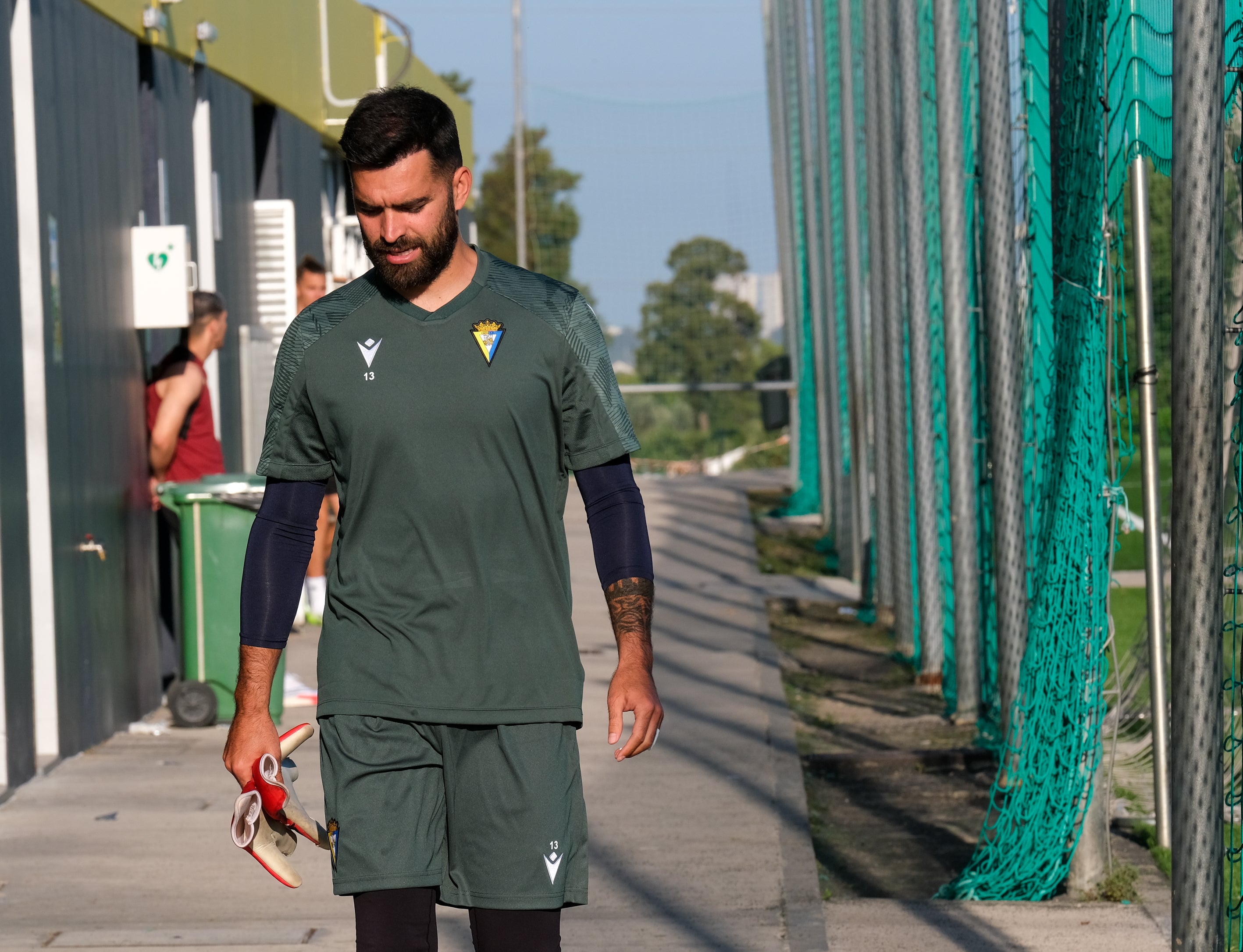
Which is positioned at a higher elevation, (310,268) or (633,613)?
(310,268)

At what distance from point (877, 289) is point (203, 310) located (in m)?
4.39

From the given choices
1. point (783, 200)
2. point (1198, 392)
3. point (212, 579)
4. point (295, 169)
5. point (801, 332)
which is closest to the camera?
point (1198, 392)

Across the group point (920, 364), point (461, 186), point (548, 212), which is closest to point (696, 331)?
point (548, 212)

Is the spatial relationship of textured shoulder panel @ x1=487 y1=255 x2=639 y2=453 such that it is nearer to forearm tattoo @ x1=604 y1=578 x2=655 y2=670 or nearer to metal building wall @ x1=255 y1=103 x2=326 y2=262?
forearm tattoo @ x1=604 y1=578 x2=655 y2=670

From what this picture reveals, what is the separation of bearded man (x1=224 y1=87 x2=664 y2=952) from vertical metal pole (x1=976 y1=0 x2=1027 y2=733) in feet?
10.1

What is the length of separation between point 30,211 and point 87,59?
1.12 m

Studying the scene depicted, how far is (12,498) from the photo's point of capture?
6480mm

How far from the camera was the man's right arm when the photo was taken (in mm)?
3242

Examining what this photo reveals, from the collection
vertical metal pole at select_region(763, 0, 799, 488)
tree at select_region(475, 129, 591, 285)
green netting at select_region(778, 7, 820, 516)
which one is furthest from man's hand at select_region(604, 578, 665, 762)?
tree at select_region(475, 129, 591, 285)

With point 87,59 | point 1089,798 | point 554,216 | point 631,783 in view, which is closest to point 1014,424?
point 1089,798

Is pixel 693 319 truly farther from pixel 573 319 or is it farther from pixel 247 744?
pixel 247 744

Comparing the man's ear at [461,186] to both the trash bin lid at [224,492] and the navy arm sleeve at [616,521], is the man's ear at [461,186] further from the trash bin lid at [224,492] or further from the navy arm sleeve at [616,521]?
the trash bin lid at [224,492]

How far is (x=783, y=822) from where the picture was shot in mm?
6207

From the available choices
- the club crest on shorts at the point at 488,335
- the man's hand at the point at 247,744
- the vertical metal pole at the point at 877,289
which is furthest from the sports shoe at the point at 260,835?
the vertical metal pole at the point at 877,289
